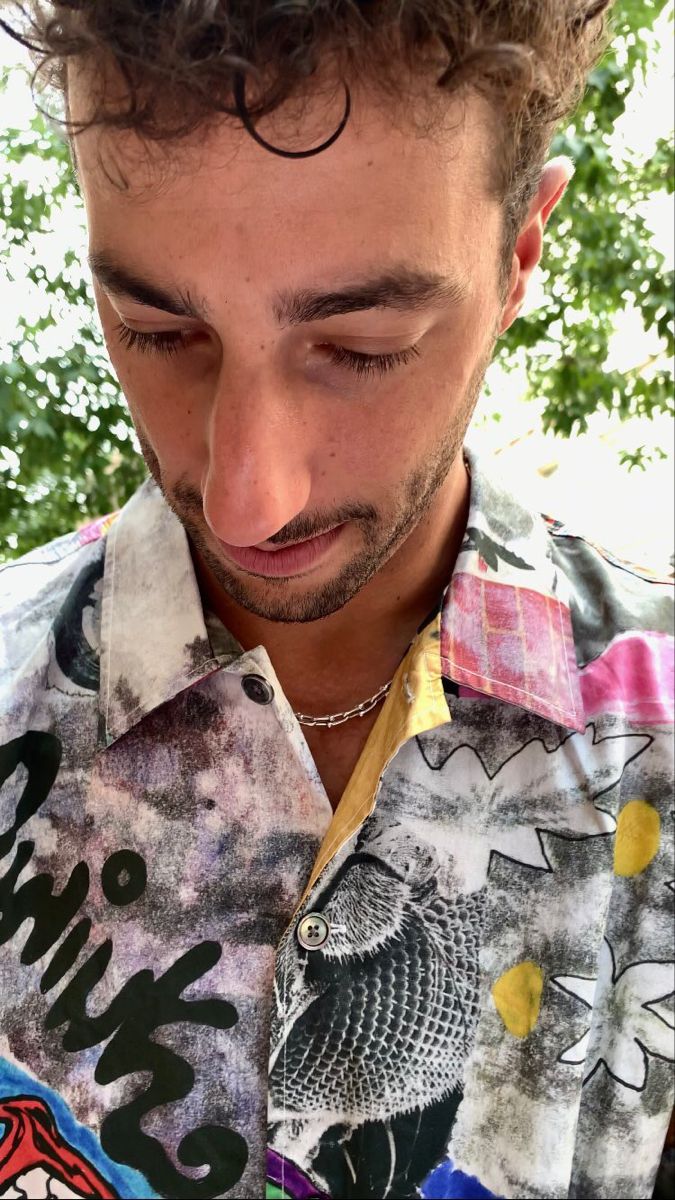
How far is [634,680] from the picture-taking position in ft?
3.91

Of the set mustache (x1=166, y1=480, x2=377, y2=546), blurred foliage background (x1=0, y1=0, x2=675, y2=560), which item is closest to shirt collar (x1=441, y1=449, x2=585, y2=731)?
mustache (x1=166, y1=480, x2=377, y2=546)

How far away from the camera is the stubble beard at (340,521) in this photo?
1.02 meters

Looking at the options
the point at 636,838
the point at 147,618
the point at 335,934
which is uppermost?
the point at 147,618

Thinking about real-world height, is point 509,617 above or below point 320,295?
below

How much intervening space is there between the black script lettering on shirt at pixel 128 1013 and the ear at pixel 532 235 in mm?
773

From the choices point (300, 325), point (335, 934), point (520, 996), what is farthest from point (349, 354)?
point (520, 996)

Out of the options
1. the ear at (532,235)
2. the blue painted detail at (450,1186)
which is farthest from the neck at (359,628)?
the blue painted detail at (450,1186)

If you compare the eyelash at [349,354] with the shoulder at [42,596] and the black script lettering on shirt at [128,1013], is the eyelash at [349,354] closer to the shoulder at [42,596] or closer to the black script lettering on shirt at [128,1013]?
the shoulder at [42,596]

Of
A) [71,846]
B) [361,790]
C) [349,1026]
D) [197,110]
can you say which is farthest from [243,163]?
[349,1026]

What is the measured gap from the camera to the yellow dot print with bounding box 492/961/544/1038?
1.13 m

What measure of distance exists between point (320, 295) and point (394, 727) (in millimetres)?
503

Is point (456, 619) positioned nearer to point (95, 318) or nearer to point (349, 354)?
point (349, 354)

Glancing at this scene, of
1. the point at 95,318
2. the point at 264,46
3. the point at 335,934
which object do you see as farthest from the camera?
the point at 95,318

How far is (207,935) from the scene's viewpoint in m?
1.13
